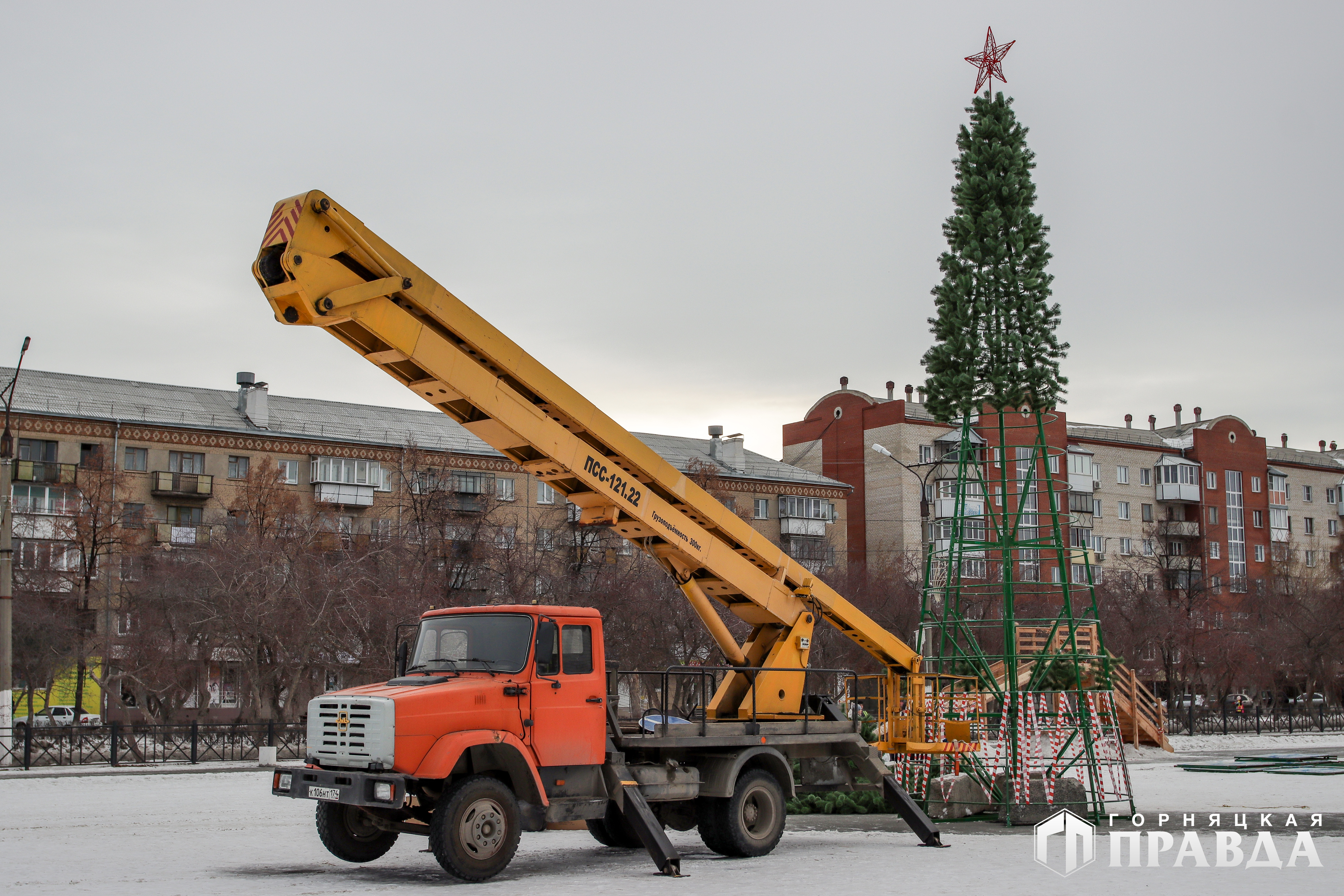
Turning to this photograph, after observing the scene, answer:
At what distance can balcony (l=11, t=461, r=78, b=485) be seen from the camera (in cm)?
5616

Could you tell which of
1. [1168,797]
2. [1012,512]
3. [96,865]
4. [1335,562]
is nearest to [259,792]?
[96,865]

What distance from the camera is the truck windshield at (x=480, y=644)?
13.3 meters

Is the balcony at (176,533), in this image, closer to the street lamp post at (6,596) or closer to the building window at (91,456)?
the building window at (91,456)

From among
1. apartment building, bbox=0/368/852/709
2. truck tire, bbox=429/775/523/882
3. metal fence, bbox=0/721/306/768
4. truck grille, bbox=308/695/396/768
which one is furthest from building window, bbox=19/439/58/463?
truck tire, bbox=429/775/523/882

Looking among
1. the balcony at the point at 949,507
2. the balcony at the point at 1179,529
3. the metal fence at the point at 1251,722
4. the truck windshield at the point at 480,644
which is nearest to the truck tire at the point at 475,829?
the truck windshield at the point at 480,644

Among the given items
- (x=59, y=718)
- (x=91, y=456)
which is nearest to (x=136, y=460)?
(x=91, y=456)

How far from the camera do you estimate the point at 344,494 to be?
6344 cm

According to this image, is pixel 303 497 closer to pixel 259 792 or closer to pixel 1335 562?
pixel 259 792

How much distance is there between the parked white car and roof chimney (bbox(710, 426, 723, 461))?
3782cm

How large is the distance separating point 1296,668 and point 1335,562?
17379mm

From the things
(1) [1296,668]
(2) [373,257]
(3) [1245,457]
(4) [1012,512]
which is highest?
(3) [1245,457]

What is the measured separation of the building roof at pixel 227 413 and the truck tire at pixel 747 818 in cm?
4169

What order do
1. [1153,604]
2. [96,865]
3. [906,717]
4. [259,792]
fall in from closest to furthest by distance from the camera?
1. [96,865]
2. [906,717]
3. [259,792]
4. [1153,604]

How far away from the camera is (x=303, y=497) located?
62594mm
